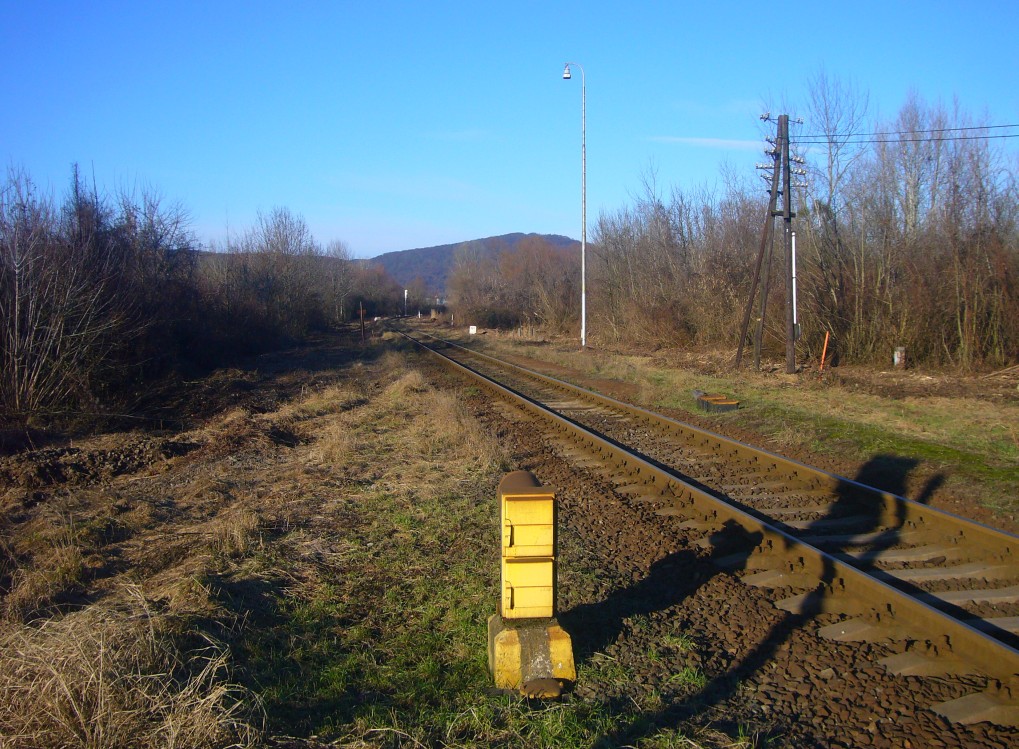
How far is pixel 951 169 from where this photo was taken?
21984 millimetres

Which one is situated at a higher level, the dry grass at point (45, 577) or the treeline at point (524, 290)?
the treeline at point (524, 290)

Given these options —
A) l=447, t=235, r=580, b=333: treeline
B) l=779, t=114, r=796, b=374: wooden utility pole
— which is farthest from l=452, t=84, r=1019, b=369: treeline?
l=447, t=235, r=580, b=333: treeline

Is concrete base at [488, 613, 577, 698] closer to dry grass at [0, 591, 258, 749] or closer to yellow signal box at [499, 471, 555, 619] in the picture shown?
yellow signal box at [499, 471, 555, 619]

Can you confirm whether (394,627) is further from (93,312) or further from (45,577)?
(93,312)

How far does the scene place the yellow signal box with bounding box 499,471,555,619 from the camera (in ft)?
13.4

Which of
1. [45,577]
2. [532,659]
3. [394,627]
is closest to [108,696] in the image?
[394,627]

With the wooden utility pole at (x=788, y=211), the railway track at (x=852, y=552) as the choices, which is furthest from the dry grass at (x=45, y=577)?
the wooden utility pole at (x=788, y=211)

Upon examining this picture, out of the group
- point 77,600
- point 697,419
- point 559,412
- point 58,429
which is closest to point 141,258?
point 58,429

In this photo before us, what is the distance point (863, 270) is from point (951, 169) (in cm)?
400

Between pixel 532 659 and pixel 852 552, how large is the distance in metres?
3.55

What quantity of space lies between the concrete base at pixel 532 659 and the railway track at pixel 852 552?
182cm

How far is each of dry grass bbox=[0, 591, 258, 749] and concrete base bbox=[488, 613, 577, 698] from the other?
4.28 ft

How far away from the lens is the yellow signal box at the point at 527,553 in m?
4.07

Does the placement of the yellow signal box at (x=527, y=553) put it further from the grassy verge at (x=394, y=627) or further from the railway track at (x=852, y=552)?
the railway track at (x=852, y=552)
